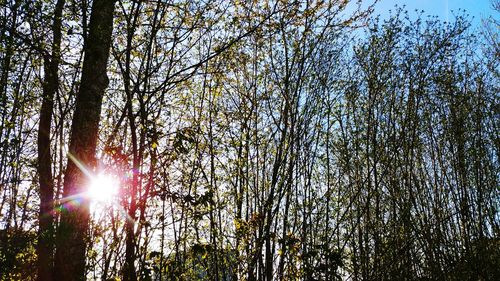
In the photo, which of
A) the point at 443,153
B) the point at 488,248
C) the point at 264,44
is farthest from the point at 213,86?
the point at 488,248

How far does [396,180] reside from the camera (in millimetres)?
5902

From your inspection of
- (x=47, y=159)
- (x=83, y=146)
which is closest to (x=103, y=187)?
(x=83, y=146)

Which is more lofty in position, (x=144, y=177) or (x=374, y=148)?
(x=374, y=148)

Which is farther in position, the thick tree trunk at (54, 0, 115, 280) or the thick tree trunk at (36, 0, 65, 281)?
the thick tree trunk at (36, 0, 65, 281)

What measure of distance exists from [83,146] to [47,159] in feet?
8.67

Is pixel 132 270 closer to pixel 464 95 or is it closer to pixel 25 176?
pixel 25 176

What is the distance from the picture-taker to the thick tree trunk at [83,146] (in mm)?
3299

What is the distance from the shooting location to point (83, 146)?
348 centimetres

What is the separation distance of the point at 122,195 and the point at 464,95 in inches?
218

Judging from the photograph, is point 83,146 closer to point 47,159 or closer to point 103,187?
point 103,187

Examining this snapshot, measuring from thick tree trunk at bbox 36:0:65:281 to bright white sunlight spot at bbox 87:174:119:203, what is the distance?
2.70 ft

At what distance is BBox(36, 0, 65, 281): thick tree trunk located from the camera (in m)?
4.36

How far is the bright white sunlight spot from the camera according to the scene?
140 inches

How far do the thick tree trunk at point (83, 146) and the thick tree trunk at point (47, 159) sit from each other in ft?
1.90
